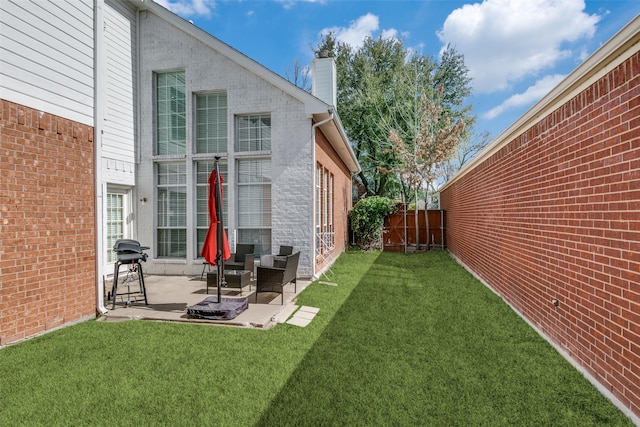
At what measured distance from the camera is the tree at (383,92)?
22.4m

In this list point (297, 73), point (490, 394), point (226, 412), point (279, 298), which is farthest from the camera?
point (297, 73)

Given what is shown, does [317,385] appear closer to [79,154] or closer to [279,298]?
[279,298]

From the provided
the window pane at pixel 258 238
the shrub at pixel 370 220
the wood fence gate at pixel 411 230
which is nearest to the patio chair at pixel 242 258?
the window pane at pixel 258 238

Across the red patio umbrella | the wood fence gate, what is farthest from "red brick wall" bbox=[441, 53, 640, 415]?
the wood fence gate

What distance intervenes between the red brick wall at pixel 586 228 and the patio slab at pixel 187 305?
12.0 feet

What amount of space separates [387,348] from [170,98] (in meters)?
8.14

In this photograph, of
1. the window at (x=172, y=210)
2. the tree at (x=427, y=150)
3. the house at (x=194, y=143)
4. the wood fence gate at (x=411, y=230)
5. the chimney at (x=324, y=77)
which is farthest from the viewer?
the tree at (x=427, y=150)

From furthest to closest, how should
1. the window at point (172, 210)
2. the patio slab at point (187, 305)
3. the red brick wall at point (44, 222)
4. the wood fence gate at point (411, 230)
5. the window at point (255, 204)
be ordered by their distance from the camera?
1. the wood fence gate at point (411, 230)
2. the window at point (172, 210)
3. the window at point (255, 204)
4. the patio slab at point (187, 305)
5. the red brick wall at point (44, 222)

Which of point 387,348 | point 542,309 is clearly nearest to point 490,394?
point 387,348

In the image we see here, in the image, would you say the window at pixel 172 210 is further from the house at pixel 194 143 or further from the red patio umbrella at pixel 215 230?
the red patio umbrella at pixel 215 230

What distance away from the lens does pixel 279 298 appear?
6.11 meters

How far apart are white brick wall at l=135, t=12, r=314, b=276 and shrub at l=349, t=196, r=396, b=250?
726 centimetres

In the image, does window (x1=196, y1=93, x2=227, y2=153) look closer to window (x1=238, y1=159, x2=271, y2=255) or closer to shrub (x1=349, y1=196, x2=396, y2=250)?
window (x1=238, y1=159, x2=271, y2=255)

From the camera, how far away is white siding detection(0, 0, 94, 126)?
395cm
